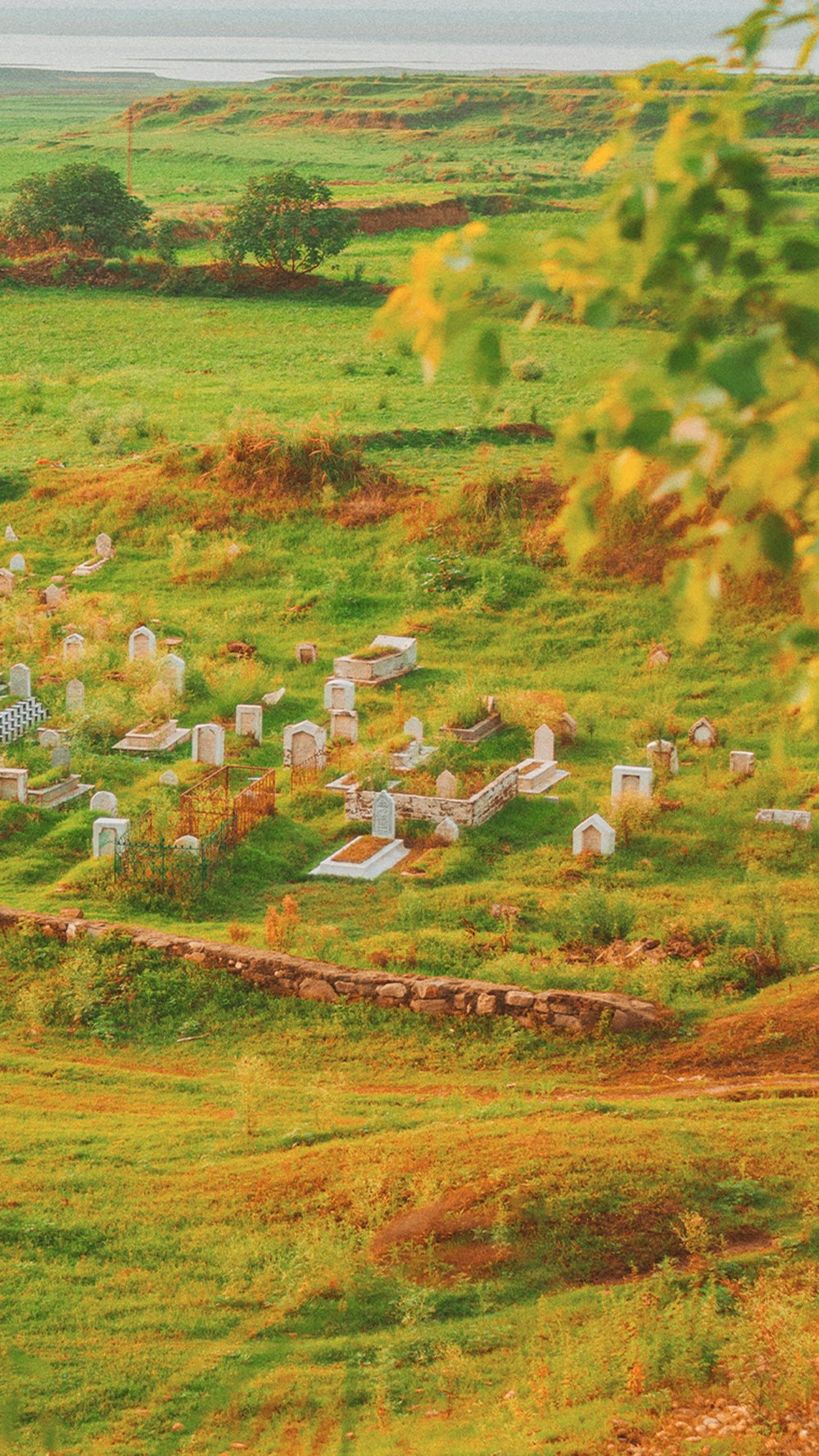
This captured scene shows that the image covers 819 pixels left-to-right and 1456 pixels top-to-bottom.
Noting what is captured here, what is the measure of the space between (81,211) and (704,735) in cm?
4000

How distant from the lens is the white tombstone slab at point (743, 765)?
19938 mm

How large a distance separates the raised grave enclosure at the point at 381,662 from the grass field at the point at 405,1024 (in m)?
0.34

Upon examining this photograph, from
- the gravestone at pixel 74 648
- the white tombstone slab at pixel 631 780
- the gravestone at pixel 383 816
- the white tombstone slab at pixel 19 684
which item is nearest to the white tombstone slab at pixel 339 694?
the gravestone at pixel 383 816

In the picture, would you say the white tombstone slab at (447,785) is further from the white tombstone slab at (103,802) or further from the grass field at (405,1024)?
the white tombstone slab at (103,802)

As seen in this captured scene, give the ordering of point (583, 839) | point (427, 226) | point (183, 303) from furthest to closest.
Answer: point (427, 226), point (183, 303), point (583, 839)

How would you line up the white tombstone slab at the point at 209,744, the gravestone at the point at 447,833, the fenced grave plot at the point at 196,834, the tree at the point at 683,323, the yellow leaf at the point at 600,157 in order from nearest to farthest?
1. the tree at the point at 683,323
2. the yellow leaf at the point at 600,157
3. the fenced grave plot at the point at 196,834
4. the gravestone at the point at 447,833
5. the white tombstone slab at the point at 209,744

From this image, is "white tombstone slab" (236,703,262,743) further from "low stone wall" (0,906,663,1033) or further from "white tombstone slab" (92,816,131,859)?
"low stone wall" (0,906,663,1033)

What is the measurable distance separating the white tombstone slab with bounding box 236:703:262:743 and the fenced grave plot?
1.78m

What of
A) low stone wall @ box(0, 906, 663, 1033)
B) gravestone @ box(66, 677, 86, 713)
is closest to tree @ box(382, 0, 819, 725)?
low stone wall @ box(0, 906, 663, 1033)

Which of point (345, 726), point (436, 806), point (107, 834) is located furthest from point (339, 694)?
point (107, 834)

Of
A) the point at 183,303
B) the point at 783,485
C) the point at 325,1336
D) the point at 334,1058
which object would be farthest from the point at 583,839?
the point at 183,303

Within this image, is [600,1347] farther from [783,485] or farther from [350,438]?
[350,438]

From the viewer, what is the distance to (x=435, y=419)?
114 ft

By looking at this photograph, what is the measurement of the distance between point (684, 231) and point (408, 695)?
64.5 feet
